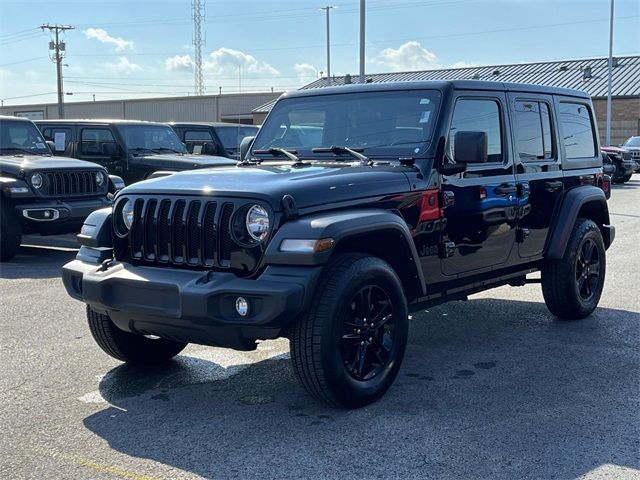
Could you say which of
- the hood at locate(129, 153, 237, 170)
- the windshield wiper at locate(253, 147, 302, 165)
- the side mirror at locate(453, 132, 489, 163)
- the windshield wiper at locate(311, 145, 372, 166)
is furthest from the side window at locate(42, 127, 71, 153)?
the side mirror at locate(453, 132, 489, 163)

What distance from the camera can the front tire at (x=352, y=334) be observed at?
13.5 ft

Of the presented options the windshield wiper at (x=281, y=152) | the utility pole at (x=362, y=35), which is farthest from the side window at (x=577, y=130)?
the utility pole at (x=362, y=35)

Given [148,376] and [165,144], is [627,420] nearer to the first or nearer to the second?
[148,376]

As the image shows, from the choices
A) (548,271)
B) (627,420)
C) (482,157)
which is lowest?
(627,420)

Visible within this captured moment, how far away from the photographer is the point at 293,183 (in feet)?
14.2

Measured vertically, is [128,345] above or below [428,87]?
below

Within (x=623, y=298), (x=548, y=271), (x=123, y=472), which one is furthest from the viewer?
(x=623, y=298)

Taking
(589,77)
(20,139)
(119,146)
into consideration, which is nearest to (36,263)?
(20,139)

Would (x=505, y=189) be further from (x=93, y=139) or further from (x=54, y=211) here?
(x=93, y=139)

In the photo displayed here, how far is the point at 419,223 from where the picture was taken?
493 cm

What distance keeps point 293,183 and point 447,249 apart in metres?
1.36

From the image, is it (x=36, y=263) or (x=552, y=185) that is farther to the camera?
(x=36, y=263)

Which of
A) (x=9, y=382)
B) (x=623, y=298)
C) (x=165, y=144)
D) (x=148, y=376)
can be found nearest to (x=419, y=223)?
(x=148, y=376)

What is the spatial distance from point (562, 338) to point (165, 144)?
935 cm
